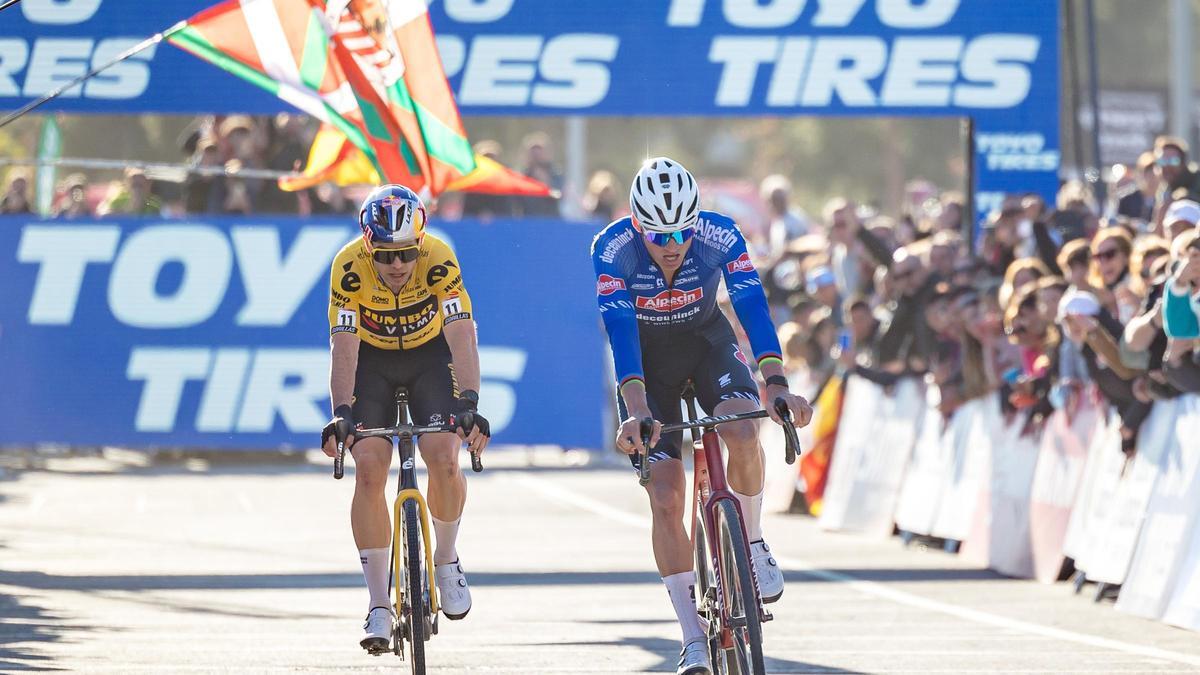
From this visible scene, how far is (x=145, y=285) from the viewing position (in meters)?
18.3

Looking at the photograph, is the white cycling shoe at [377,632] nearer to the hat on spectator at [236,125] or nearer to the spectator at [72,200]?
the hat on spectator at [236,125]

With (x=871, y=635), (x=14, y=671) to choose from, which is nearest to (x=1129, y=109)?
(x=871, y=635)

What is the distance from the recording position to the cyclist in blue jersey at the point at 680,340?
29.6 feet

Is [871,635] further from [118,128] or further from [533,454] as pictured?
[118,128]

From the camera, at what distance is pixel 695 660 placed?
29.1ft

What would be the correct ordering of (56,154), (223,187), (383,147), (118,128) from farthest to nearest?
(118,128) < (56,154) < (223,187) < (383,147)

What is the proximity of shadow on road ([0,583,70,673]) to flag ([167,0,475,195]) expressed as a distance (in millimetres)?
4508

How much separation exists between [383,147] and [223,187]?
4.08 metres

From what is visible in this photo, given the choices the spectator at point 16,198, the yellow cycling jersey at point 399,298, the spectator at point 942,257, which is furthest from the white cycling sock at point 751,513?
the spectator at point 16,198

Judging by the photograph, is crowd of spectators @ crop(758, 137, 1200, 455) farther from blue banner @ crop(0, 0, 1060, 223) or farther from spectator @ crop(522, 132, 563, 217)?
spectator @ crop(522, 132, 563, 217)

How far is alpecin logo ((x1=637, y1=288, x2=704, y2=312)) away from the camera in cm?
949

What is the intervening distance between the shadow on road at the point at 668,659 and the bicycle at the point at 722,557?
53.7 inches

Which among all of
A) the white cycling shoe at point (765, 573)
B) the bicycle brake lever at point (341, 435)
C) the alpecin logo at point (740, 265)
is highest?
the alpecin logo at point (740, 265)

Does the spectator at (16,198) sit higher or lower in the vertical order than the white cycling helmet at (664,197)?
higher
